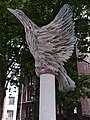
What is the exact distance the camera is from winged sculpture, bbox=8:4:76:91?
6.32 meters

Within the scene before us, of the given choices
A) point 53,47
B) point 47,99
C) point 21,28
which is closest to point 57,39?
point 53,47

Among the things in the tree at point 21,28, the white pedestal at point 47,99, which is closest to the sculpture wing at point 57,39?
the white pedestal at point 47,99

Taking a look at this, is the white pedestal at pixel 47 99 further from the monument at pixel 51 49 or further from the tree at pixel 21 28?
the tree at pixel 21 28

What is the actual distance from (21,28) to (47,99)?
6135 mm

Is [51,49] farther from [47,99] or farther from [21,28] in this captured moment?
[21,28]

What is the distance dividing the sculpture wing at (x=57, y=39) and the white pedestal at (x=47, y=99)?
0.61 m

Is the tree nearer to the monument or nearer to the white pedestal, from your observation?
the monument

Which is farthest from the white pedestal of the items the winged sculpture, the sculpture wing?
the sculpture wing

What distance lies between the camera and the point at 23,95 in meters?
29.2

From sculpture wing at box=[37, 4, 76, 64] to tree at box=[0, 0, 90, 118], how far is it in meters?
4.30

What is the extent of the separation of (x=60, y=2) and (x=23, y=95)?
763 inches

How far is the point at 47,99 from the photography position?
586 cm

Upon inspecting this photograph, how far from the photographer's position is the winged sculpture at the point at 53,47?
6320 millimetres

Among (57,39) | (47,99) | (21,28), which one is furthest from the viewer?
(21,28)
